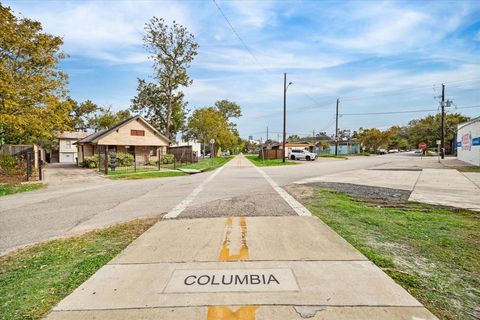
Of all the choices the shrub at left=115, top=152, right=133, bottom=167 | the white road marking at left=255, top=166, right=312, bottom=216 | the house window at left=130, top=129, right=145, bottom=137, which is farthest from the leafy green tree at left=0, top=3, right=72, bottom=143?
the white road marking at left=255, top=166, right=312, bottom=216

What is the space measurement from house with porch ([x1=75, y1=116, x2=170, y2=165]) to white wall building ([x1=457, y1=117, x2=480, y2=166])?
29.3m

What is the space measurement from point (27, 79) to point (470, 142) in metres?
36.1

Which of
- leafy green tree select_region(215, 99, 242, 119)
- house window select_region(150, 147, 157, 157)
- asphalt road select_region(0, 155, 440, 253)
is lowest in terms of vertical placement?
asphalt road select_region(0, 155, 440, 253)

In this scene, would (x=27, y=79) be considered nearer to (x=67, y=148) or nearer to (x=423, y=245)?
(x=423, y=245)

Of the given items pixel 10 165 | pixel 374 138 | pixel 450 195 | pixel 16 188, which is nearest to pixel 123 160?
pixel 10 165

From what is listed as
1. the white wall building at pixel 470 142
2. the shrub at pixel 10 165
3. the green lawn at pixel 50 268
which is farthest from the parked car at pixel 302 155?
the green lawn at pixel 50 268

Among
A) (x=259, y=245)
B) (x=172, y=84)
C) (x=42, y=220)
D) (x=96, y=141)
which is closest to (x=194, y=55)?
(x=172, y=84)

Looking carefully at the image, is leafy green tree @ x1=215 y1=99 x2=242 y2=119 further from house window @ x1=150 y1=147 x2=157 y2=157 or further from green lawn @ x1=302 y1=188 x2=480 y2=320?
green lawn @ x1=302 y1=188 x2=480 y2=320

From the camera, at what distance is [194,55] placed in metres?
42.6

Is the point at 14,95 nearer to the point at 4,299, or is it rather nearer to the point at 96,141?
the point at 96,141

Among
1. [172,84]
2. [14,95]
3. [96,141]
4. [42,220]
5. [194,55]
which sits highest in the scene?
[194,55]

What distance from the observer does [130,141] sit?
107 ft

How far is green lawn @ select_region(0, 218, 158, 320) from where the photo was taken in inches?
117

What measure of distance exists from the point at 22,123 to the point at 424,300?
19.7 m
